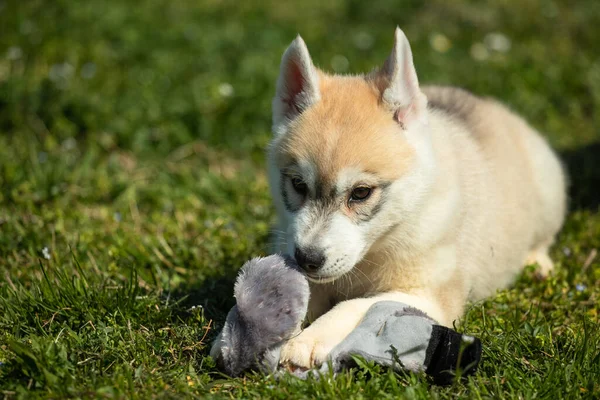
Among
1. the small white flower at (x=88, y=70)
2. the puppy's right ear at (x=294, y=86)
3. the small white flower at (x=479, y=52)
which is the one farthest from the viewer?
the small white flower at (x=479, y=52)

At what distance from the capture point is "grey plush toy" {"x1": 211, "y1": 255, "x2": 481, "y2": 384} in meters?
2.93

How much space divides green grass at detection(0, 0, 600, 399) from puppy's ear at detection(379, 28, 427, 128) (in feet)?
3.39

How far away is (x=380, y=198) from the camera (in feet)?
10.5

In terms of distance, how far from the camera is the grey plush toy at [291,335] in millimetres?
2934

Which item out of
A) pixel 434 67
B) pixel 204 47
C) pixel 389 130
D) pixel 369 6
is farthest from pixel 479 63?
pixel 389 130

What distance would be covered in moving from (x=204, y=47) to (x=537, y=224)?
3.92 meters

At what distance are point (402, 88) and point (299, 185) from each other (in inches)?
26.2

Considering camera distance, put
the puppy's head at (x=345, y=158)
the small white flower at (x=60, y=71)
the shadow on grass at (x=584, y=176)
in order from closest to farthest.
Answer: the puppy's head at (x=345, y=158) → the shadow on grass at (x=584, y=176) → the small white flower at (x=60, y=71)

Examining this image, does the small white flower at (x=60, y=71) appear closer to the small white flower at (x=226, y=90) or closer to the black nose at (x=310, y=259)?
the small white flower at (x=226, y=90)

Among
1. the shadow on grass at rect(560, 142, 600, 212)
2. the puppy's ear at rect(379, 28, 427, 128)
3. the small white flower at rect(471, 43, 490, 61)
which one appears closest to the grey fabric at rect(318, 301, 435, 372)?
the puppy's ear at rect(379, 28, 427, 128)

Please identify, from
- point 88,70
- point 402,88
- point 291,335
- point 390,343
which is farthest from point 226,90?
point 390,343

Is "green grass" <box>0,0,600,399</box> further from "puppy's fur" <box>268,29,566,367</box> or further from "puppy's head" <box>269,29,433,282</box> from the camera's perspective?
"puppy's head" <box>269,29,433,282</box>

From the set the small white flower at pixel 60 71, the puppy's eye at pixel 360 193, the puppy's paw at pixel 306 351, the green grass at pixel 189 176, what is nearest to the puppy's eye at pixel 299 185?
the puppy's eye at pixel 360 193

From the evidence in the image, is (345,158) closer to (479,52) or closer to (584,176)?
(584,176)
